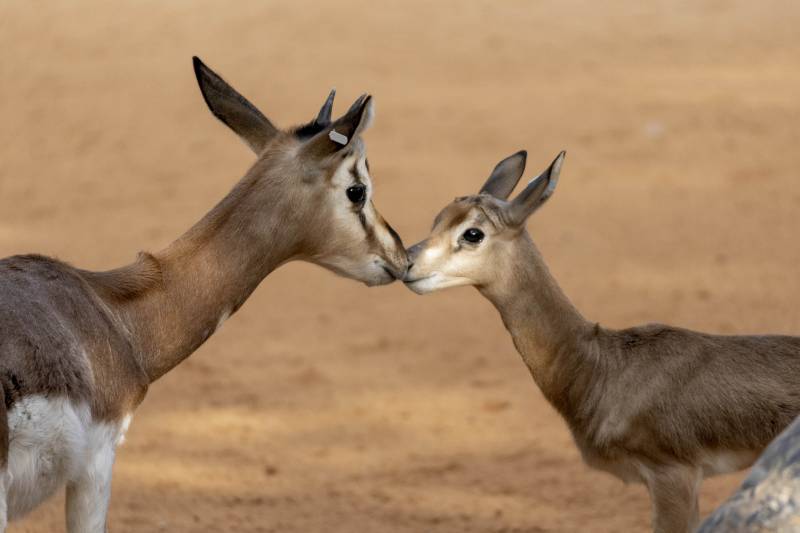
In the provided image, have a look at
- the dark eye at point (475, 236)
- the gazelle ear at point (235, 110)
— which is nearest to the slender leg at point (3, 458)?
the gazelle ear at point (235, 110)

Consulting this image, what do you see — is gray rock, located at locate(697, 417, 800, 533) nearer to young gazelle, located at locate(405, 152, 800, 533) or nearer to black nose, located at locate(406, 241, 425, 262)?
young gazelle, located at locate(405, 152, 800, 533)

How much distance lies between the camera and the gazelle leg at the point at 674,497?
22.3ft

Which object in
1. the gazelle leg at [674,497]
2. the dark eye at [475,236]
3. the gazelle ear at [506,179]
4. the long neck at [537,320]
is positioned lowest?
the gazelle leg at [674,497]

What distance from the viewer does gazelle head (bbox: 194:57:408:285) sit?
6.48 metres

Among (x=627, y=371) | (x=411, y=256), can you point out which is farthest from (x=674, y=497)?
(x=411, y=256)

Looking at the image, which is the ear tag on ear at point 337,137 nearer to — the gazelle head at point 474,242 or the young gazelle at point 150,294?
the young gazelle at point 150,294

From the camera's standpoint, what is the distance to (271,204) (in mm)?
6473

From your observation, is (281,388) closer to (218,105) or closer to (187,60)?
(218,105)

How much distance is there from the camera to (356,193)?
6.64 metres

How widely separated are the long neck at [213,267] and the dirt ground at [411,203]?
2130mm

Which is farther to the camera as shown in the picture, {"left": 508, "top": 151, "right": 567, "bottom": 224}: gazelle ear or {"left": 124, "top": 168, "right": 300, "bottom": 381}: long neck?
{"left": 508, "top": 151, "right": 567, "bottom": 224}: gazelle ear

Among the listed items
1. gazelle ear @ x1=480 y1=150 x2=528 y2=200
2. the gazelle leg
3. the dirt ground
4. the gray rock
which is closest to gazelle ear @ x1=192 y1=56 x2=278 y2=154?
gazelle ear @ x1=480 y1=150 x2=528 y2=200

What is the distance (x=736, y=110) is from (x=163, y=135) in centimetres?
588

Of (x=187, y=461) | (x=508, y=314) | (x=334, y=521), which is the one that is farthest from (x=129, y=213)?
(x=508, y=314)
